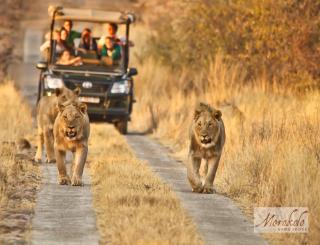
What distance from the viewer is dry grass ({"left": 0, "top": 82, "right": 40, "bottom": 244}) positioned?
9750 mm

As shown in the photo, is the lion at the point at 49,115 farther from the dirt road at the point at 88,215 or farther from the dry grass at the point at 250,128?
the dry grass at the point at 250,128

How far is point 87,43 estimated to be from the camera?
70.2 feet

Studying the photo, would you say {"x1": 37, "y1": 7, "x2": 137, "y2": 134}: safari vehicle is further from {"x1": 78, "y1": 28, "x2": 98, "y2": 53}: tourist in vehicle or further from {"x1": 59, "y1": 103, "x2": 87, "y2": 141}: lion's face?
{"x1": 59, "y1": 103, "x2": 87, "y2": 141}: lion's face

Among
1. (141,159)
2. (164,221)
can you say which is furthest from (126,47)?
(164,221)

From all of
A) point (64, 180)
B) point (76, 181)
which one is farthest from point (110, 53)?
point (76, 181)

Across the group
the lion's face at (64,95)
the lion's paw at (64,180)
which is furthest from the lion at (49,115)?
the lion's paw at (64,180)

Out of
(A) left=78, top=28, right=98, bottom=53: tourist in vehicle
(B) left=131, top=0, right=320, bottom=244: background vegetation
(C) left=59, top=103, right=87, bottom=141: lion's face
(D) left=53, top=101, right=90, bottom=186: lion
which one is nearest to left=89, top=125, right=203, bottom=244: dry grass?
(D) left=53, top=101, right=90, bottom=186: lion

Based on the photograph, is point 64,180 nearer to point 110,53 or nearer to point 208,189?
point 208,189

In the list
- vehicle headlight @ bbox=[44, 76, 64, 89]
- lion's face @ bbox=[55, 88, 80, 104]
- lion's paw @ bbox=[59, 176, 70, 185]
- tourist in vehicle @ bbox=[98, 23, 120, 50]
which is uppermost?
tourist in vehicle @ bbox=[98, 23, 120, 50]

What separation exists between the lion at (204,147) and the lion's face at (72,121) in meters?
1.23

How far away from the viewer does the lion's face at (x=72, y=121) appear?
509 inches

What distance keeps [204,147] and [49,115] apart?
3.71m

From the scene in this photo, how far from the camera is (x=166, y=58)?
29.6m

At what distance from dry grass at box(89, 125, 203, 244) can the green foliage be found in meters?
8.55
